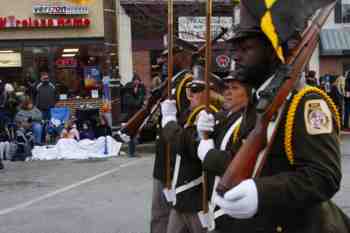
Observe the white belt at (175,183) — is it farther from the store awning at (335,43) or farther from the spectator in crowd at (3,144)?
the store awning at (335,43)

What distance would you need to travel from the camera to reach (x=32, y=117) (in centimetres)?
1494

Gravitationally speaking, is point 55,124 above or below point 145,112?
below

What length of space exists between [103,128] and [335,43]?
10.8 meters

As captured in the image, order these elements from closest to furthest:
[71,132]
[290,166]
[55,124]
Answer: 1. [290,166]
2. [71,132]
3. [55,124]

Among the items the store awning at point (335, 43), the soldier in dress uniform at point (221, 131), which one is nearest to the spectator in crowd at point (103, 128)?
the store awning at point (335, 43)

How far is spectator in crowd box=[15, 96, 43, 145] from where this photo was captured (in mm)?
14711

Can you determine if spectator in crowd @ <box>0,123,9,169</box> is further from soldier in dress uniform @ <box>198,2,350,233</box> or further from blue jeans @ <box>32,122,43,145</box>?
soldier in dress uniform @ <box>198,2,350,233</box>

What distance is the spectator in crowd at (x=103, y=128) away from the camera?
14.9 meters

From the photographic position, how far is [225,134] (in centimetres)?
337

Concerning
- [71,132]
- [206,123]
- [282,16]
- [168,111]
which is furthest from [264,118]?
[71,132]

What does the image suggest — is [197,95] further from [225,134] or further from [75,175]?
[75,175]

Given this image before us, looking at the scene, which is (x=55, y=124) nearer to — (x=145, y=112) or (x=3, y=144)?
(x=3, y=144)

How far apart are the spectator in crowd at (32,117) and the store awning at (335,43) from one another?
11.3 metres

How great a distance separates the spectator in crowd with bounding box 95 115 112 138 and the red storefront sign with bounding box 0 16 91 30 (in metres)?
5.71
